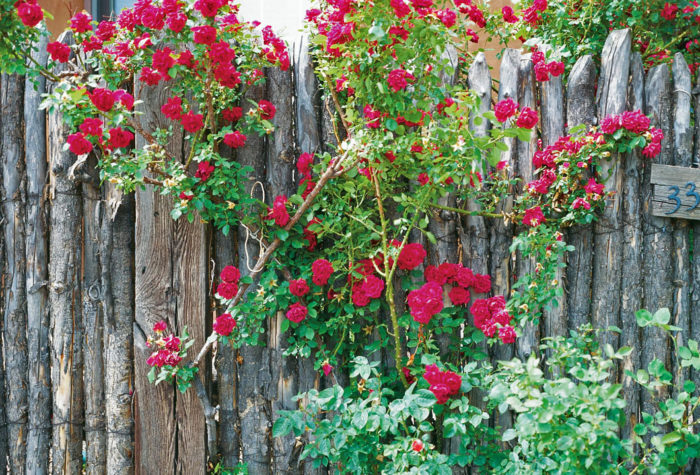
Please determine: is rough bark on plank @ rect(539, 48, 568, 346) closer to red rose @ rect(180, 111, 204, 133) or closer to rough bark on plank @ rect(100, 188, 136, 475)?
red rose @ rect(180, 111, 204, 133)

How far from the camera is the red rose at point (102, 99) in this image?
7.40 feet

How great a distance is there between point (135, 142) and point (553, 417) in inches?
76.4

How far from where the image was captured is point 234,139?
2.45m

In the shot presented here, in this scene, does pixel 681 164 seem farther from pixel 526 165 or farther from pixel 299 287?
pixel 299 287

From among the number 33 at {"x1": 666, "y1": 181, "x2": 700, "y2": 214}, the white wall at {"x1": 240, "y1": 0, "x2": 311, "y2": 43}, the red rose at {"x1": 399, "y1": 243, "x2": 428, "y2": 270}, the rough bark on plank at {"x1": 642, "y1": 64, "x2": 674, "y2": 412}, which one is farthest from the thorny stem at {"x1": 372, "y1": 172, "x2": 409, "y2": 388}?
the white wall at {"x1": 240, "y1": 0, "x2": 311, "y2": 43}

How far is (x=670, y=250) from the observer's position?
2676 mm

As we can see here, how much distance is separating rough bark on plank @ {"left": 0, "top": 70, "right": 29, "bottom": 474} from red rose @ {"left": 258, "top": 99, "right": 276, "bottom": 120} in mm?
1054

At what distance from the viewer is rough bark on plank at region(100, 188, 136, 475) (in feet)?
8.57

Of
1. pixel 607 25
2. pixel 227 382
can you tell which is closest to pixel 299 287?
pixel 227 382

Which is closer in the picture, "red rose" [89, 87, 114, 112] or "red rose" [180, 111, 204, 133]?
"red rose" [89, 87, 114, 112]

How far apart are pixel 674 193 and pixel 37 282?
274 centimetres

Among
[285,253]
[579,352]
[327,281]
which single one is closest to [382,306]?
[327,281]

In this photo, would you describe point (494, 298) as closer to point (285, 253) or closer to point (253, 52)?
point (285, 253)

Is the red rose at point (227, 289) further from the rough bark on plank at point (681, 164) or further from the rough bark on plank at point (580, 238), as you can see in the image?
the rough bark on plank at point (681, 164)
